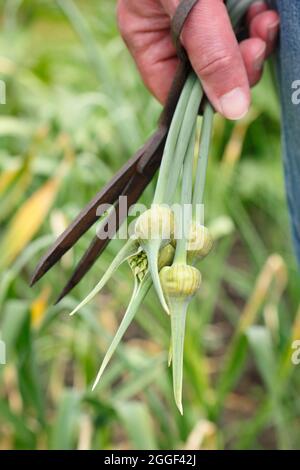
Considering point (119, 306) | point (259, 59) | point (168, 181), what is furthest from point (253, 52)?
point (119, 306)

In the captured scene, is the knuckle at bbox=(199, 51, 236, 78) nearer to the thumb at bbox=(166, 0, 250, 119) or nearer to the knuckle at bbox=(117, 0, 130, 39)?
the thumb at bbox=(166, 0, 250, 119)

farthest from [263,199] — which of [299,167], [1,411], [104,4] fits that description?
[299,167]

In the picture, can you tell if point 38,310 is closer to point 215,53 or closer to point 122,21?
point 122,21

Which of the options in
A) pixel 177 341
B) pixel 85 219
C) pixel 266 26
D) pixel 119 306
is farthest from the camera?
pixel 119 306

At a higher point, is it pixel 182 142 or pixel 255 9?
pixel 255 9

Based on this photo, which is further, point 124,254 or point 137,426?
A: point 137,426

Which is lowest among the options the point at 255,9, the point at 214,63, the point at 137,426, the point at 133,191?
the point at 137,426

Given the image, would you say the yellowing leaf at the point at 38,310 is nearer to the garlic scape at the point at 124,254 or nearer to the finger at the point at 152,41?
the finger at the point at 152,41

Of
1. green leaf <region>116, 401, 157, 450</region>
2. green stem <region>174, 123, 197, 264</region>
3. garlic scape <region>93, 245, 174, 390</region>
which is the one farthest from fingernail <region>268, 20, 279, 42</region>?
green leaf <region>116, 401, 157, 450</region>

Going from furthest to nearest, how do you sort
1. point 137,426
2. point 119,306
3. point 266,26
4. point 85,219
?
1. point 119,306
2. point 137,426
3. point 266,26
4. point 85,219
